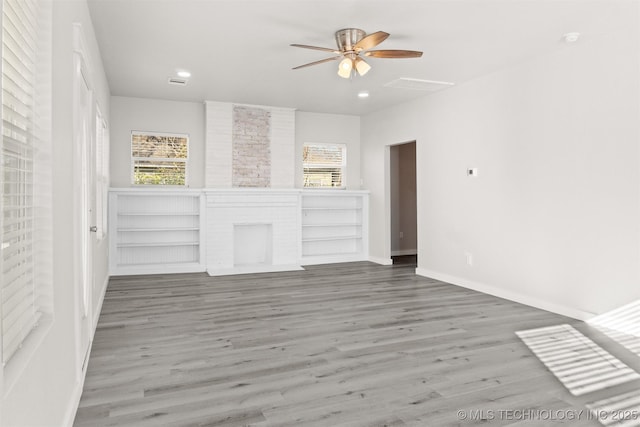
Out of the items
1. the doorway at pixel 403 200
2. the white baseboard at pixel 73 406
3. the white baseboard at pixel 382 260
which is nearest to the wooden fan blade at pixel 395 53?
the white baseboard at pixel 73 406

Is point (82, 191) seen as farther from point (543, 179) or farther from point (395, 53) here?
point (543, 179)

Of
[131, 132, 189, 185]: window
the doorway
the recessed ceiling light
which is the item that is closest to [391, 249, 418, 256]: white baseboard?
the doorway

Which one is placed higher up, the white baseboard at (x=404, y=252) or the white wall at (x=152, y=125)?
the white wall at (x=152, y=125)

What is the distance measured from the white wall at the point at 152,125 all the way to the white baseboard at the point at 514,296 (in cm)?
420

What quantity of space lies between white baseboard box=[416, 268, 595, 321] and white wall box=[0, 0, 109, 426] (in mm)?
4348

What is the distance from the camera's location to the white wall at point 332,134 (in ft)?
26.3

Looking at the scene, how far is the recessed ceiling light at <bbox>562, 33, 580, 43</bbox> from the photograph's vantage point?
4020 millimetres

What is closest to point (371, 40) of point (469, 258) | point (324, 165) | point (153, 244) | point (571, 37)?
point (571, 37)

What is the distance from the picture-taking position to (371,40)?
12.2 ft

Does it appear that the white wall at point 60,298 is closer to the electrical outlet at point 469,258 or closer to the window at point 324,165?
the electrical outlet at point 469,258

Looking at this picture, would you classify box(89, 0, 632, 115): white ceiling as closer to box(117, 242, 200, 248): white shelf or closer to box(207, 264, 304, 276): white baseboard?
box(117, 242, 200, 248): white shelf

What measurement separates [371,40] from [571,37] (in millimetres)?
1959

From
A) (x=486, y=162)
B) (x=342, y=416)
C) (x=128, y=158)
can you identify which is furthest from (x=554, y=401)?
(x=128, y=158)

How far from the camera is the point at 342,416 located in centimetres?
231
